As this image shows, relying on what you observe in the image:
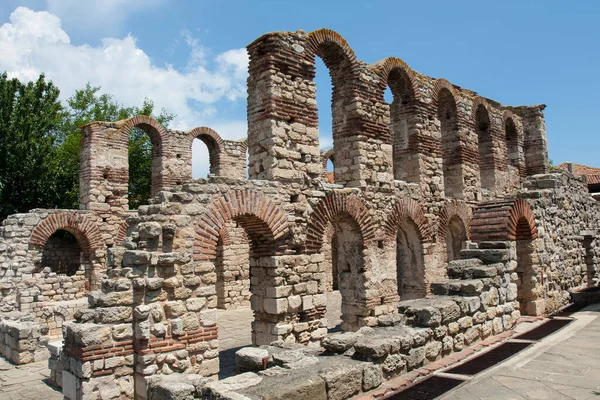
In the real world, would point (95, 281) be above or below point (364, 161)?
below

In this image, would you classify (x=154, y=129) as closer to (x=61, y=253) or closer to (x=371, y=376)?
(x=61, y=253)

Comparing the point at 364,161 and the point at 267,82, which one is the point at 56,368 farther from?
the point at 364,161

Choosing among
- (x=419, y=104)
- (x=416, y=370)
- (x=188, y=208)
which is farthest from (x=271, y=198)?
(x=419, y=104)

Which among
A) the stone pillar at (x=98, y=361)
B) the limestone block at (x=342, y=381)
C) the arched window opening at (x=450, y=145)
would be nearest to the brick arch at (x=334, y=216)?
the stone pillar at (x=98, y=361)

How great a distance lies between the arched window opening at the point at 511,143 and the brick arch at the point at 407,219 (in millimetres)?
6579

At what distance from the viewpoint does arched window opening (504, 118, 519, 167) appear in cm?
1675

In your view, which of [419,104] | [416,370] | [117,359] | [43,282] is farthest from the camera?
[43,282]

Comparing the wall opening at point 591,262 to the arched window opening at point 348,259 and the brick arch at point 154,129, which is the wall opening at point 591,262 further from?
the brick arch at point 154,129

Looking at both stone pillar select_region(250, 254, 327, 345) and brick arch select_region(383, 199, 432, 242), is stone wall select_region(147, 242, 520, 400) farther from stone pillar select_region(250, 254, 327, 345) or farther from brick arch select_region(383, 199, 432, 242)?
brick arch select_region(383, 199, 432, 242)

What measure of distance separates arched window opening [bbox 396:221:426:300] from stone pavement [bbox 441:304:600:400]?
15.4 ft

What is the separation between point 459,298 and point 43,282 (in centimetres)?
1113

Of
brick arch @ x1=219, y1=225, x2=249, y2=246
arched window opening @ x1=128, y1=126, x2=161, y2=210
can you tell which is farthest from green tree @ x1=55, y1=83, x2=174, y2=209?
brick arch @ x1=219, y1=225, x2=249, y2=246

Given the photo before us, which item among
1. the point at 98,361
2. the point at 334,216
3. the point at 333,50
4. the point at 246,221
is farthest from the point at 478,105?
the point at 98,361

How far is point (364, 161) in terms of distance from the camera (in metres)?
10.3
